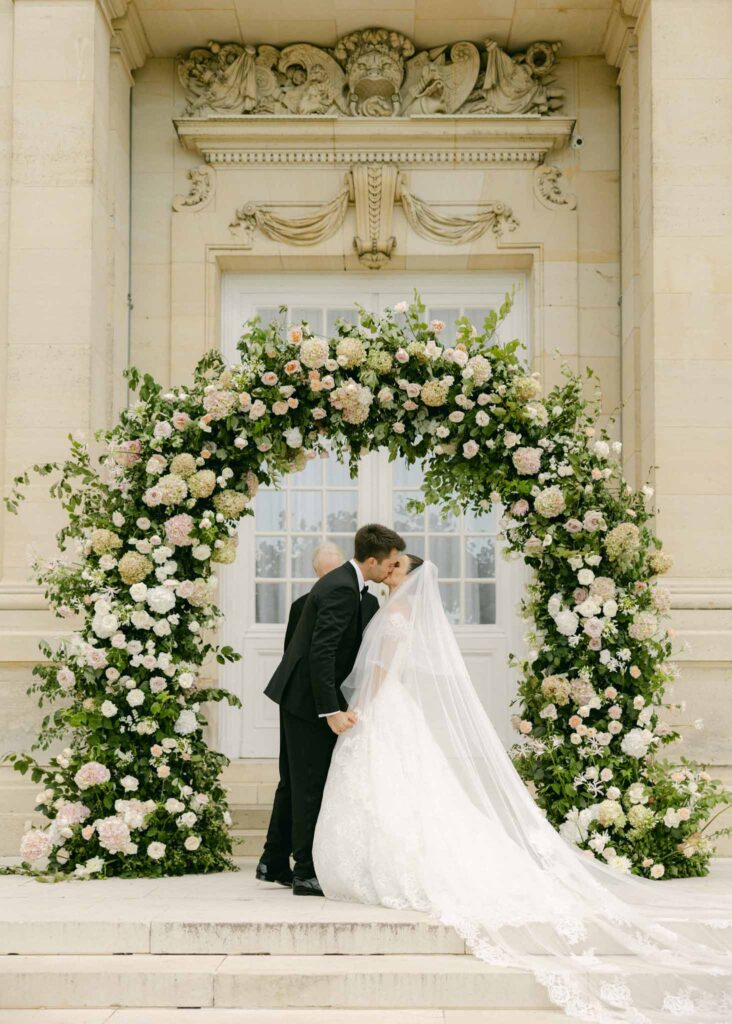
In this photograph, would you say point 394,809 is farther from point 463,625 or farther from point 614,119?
point 614,119

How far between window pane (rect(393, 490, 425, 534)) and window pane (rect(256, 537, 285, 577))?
87 centimetres

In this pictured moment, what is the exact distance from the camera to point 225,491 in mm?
7305

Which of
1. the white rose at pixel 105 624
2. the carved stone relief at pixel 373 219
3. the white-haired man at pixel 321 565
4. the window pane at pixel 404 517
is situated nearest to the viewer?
the white rose at pixel 105 624

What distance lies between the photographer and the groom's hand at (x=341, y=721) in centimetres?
627

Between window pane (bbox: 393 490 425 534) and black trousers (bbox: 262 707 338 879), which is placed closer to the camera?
black trousers (bbox: 262 707 338 879)

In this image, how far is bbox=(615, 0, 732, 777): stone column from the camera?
8062mm

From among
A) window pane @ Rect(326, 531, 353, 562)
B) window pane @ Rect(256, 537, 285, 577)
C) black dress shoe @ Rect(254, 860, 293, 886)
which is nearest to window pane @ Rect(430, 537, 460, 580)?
window pane @ Rect(326, 531, 353, 562)

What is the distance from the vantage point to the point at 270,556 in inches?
386

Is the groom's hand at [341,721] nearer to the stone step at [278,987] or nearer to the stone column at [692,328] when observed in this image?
the stone step at [278,987]

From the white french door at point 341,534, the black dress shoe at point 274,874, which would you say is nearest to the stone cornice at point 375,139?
the white french door at point 341,534

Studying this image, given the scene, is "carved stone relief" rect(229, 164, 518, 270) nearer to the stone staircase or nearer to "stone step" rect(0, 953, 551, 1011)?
the stone staircase

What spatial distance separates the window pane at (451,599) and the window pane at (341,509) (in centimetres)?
81

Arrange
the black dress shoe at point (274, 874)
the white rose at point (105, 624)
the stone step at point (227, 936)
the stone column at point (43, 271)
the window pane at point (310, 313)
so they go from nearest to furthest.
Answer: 1. the stone step at point (227, 936)
2. the black dress shoe at point (274, 874)
3. the white rose at point (105, 624)
4. the stone column at point (43, 271)
5. the window pane at point (310, 313)

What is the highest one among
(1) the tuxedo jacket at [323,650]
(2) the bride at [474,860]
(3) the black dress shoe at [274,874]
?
(1) the tuxedo jacket at [323,650]
